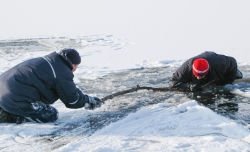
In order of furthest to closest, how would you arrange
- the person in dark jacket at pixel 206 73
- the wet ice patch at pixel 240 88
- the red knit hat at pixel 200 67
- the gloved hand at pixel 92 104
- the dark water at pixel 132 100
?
the person in dark jacket at pixel 206 73, the wet ice patch at pixel 240 88, the red knit hat at pixel 200 67, the gloved hand at pixel 92 104, the dark water at pixel 132 100

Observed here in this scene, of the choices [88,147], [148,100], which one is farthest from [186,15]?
[88,147]

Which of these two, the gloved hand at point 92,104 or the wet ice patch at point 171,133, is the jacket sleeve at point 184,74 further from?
the gloved hand at point 92,104

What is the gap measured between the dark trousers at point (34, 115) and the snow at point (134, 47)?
0.45 feet

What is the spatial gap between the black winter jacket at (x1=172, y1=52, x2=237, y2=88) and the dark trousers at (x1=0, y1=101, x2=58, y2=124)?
2.46 metres

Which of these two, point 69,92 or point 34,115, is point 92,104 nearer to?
point 69,92

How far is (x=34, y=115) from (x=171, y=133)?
6.46 feet

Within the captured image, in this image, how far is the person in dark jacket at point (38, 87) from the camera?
5.12 m

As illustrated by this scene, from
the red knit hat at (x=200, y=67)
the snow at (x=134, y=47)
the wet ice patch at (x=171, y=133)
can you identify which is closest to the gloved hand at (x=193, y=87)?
the red knit hat at (x=200, y=67)

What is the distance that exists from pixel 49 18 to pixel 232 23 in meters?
8.34

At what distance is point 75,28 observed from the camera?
51.2 ft

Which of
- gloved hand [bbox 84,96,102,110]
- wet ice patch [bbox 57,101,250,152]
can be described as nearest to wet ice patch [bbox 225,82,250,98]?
wet ice patch [bbox 57,101,250,152]

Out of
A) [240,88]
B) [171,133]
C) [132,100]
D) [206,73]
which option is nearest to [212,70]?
[206,73]

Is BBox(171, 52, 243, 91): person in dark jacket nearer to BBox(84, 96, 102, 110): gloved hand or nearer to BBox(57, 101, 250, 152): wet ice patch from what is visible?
BBox(57, 101, 250, 152): wet ice patch

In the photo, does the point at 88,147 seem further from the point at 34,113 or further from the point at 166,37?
the point at 166,37
